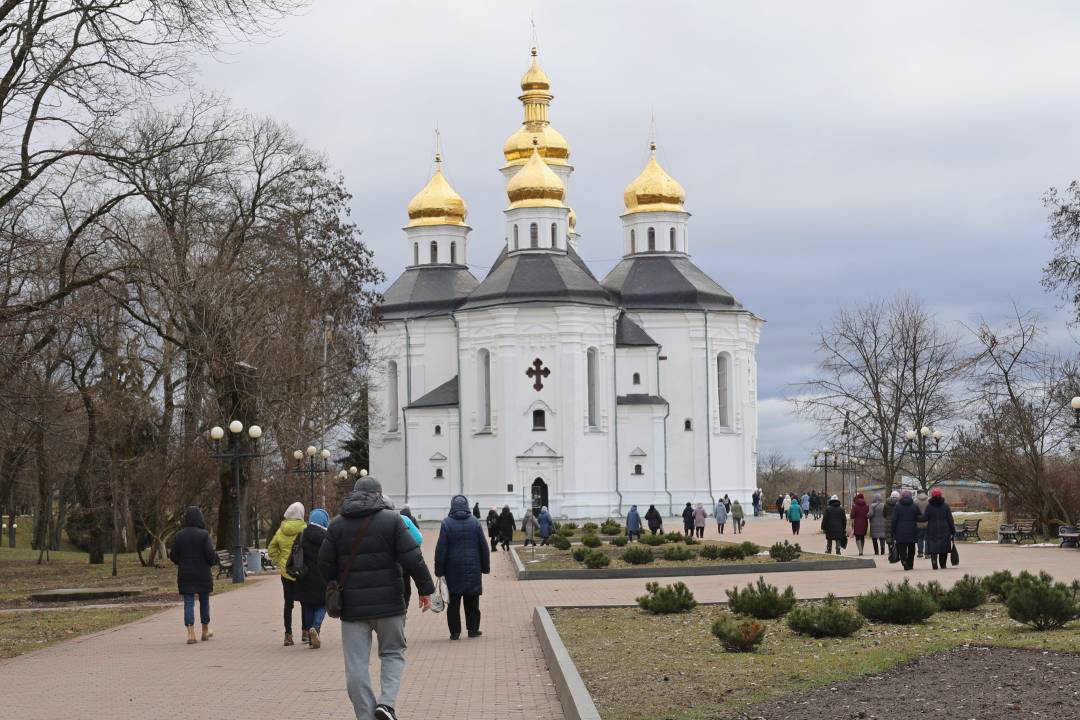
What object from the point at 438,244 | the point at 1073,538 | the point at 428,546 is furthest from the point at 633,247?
the point at 1073,538

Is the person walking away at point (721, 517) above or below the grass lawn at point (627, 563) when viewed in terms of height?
above

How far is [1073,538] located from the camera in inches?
1299

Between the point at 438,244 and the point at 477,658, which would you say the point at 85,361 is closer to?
the point at 477,658

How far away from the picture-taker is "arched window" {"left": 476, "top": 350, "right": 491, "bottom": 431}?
224 feet

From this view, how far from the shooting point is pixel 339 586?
32.4 ft

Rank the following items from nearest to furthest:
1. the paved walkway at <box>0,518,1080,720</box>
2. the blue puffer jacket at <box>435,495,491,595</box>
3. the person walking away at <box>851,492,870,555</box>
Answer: the paved walkway at <box>0,518,1080,720</box> < the blue puffer jacket at <box>435,495,491,595</box> < the person walking away at <box>851,492,870,555</box>

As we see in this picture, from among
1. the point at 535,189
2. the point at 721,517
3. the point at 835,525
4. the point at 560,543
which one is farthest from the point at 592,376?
the point at 835,525

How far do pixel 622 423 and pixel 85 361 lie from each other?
31.0 metres

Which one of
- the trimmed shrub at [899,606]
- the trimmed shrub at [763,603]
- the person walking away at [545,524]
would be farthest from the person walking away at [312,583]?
the person walking away at [545,524]

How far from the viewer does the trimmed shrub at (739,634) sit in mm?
12945

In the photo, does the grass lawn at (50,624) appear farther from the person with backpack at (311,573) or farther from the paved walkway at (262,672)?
the person with backpack at (311,573)

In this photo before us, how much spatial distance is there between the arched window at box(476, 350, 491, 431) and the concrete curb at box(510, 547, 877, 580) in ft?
134

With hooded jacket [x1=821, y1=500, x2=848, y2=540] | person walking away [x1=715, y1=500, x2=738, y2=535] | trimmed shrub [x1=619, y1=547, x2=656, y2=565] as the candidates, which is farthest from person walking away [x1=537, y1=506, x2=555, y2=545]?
hooded jacket [x1=821, y1=500, x2=848, y2=540]

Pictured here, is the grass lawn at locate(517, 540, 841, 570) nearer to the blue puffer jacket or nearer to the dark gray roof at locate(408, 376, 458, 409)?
the blue puffer jacket
